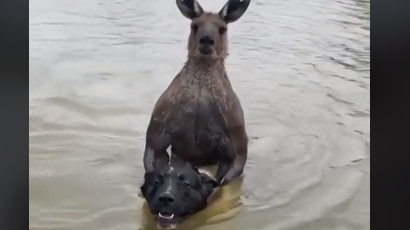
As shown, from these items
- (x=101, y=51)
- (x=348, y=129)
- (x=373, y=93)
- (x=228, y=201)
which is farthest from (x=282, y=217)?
(x=101, y=51)

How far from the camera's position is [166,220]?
152 centimetres

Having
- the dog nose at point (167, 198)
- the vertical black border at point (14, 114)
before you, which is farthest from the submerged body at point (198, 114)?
the vertical black border at point (14, 114)

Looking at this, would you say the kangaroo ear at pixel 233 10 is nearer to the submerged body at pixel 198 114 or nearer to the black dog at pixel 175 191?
the submerged body at pixel 198 114

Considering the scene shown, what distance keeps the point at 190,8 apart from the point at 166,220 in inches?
24.3

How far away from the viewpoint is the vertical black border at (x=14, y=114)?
59.9 inches

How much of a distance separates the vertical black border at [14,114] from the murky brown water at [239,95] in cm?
3

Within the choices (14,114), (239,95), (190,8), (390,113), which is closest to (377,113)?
(390,113)

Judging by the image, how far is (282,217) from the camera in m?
1.56

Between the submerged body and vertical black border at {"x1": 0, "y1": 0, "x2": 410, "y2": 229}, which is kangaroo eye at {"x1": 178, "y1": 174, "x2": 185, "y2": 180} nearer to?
the submerged body

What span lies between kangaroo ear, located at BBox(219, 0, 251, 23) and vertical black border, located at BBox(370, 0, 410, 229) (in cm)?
39

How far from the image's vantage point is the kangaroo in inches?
61.3

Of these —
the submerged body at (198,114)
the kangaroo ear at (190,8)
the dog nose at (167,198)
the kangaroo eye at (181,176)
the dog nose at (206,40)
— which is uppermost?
the kangaroo ear at (190,8)

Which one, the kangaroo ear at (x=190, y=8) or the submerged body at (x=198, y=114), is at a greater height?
the kangaroo ear at (x=190, y=8)

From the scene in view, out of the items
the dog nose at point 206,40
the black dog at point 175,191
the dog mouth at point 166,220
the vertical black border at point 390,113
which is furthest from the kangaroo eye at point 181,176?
the vertical black border at point 390,113
